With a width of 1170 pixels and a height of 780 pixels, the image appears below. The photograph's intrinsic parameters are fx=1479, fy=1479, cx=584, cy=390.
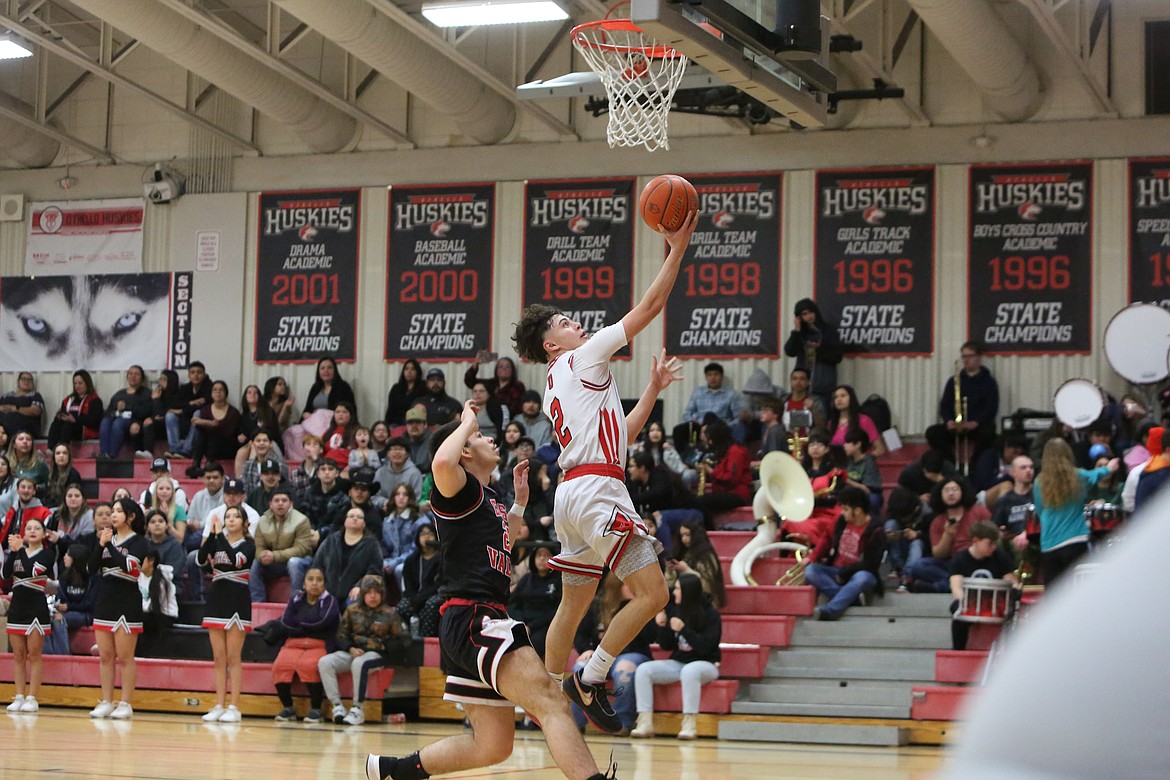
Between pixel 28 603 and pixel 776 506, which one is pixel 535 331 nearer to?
pixel 776 506

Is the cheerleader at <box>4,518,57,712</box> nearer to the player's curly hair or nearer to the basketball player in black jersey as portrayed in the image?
the player's curly hair

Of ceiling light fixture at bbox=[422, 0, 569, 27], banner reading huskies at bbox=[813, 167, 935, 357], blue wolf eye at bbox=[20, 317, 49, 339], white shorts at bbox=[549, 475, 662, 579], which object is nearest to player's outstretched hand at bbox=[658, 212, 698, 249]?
white shorts at bbox=[549, 475, 662, 579]

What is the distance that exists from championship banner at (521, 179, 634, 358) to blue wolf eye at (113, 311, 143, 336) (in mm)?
5947

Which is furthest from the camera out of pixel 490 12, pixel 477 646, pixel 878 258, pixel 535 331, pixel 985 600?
pixel 878 258

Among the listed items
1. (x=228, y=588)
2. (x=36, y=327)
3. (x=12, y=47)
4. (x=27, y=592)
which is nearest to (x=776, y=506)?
(x=228, y=588)

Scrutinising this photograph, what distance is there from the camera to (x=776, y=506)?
1454 centimetres

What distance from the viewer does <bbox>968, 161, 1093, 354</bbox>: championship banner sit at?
18.0 metres

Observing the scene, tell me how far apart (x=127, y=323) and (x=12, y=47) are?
4.93m

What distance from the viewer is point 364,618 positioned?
1376 cm

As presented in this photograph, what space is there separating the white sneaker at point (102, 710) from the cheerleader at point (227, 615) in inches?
37.1

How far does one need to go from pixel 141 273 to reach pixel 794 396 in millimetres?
10034

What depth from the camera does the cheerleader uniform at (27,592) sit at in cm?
1444

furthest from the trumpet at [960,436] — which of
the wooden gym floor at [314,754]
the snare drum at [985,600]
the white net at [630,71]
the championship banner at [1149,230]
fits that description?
the white net at [630,71]

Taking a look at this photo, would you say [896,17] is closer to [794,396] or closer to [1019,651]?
[794,396]
